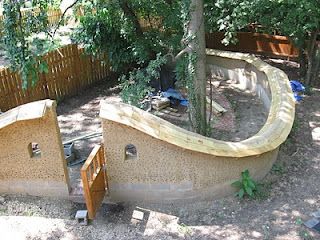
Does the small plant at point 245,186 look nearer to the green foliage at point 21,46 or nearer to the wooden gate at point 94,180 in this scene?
the wooden gate at point 94,180

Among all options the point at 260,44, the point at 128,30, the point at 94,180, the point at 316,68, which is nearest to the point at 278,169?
the point at 94,180

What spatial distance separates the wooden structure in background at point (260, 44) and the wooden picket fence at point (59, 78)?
4.54 metres

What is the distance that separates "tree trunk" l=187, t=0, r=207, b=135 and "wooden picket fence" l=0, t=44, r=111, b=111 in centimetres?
431

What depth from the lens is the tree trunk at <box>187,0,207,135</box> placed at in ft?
23.7

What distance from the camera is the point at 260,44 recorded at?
47.0 feet

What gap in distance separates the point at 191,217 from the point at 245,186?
3.54 ft

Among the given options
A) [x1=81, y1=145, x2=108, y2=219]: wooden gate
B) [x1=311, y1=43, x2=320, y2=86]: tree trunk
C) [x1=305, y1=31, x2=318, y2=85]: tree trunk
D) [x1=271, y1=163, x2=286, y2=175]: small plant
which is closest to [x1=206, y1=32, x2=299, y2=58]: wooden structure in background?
[x1=311, y1=43, x2=320, y2=86]: tree trunk

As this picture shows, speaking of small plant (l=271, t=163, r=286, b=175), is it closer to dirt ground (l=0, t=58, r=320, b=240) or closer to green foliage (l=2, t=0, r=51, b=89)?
dirt ground (l=0, t=58, r=320, b=240)

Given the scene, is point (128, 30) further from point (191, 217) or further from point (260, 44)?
point (191, 217)

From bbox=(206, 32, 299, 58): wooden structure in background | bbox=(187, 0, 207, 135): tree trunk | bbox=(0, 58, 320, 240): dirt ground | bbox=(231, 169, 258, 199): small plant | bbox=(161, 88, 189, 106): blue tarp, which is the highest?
bbox=(187, 0, 207, 135): tree trunk

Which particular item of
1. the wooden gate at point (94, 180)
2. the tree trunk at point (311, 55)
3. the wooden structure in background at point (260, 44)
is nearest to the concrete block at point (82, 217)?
the wooden gate at point (94, 180)

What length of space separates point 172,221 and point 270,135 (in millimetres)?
2363

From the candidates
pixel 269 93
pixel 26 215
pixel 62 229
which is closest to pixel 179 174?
pixel 62 229

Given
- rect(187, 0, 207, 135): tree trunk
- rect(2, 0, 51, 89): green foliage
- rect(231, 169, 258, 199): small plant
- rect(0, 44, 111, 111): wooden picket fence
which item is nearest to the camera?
rect(2, 0, 51, 89): green foliage
